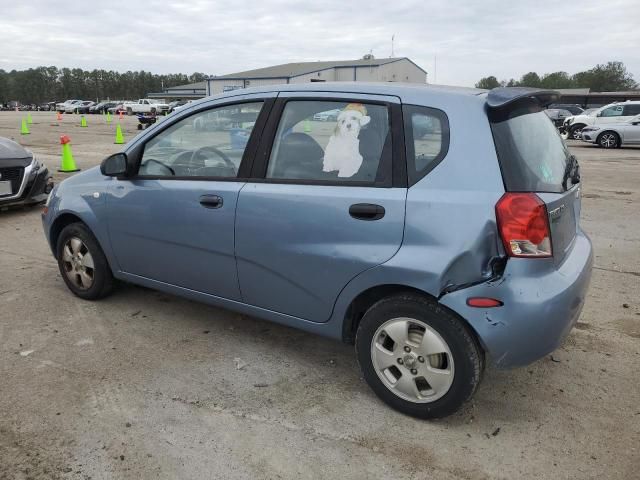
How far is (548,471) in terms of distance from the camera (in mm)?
2443

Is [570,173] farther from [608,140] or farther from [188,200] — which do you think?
[608,140]

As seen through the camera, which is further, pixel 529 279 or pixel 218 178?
pixel 218 178

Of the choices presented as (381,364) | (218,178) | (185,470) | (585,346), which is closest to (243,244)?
(218,178)

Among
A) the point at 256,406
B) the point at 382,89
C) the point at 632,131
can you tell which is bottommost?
the point at 256,406

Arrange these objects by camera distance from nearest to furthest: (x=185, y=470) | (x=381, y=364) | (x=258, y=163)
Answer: (x=185, y=470) < (x=381, y=364) < (x=258, y=163)

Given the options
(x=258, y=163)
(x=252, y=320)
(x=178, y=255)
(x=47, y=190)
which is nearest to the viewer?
(x=258, y=163)

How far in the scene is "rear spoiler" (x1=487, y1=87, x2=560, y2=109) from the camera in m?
2.65

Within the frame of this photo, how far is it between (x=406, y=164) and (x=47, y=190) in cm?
686

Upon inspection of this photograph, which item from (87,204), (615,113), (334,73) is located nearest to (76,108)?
(334,73)

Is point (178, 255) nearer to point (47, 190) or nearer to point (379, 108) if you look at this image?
point (379, 108)

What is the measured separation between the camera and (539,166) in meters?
2.75

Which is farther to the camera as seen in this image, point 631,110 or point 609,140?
point 609,140

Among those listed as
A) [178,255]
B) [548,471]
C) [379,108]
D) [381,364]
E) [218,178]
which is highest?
[379,108]

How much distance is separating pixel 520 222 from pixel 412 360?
0.87 m
